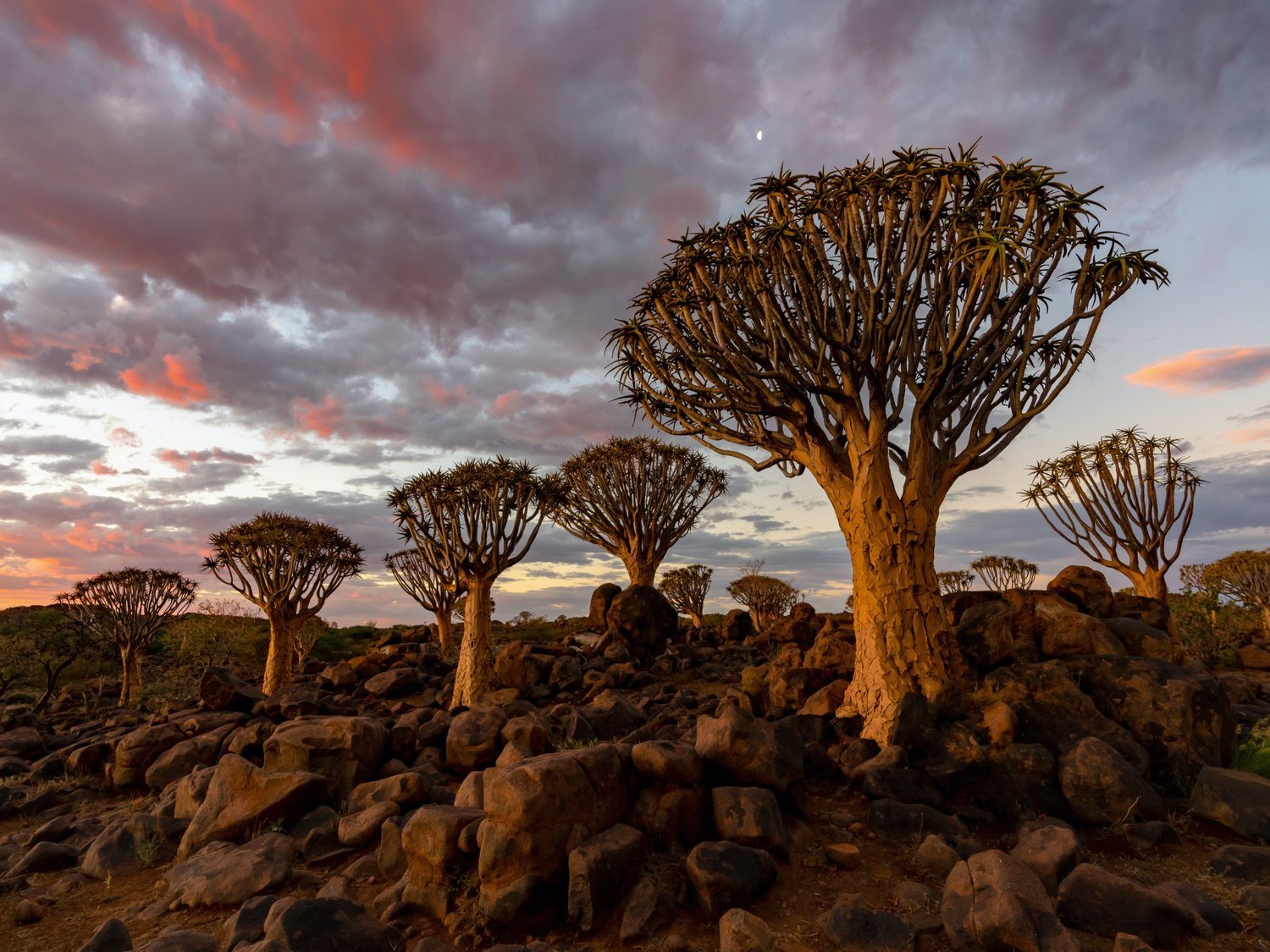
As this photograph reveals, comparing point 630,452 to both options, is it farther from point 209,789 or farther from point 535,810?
point 535,810

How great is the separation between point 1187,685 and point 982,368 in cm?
544

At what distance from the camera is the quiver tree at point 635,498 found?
27.2m

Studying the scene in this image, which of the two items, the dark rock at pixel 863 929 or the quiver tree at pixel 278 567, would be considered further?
the quiver tree at pixel 278 567

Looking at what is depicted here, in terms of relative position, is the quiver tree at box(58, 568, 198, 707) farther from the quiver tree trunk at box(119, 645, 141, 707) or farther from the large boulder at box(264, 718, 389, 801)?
the large boulder at box(264, 718, 389, 801)

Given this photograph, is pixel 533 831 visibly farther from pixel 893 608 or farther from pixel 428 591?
pixel 428 591

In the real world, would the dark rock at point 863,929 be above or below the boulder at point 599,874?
below

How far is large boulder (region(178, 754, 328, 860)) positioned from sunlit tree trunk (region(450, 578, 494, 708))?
22.5ft

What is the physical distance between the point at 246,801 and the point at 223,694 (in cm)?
769

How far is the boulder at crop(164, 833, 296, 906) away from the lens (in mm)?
7570

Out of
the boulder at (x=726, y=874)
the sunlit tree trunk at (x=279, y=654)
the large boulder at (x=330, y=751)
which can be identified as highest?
the sunlit tree trunk at (x=279, y=654)

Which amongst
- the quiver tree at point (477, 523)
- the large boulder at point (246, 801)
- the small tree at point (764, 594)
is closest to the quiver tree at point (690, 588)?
the small tree at point (764, 594)

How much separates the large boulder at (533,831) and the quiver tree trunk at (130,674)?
23.9 meters

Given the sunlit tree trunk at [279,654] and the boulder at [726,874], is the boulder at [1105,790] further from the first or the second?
the sunlit tree trunk at [279,654]

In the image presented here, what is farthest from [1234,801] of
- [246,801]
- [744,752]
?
[246,801]
